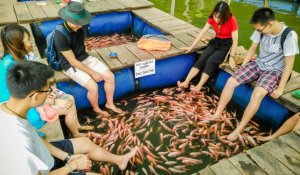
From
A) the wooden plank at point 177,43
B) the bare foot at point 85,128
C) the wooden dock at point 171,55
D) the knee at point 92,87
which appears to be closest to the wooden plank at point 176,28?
the wooden dock at point 171,55

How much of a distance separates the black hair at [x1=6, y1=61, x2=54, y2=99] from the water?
30.5 feet

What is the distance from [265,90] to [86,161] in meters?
2.98

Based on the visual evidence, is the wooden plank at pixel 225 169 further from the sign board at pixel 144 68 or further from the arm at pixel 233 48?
the sign board at pixel 144 68

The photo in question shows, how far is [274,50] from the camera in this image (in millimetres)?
3908

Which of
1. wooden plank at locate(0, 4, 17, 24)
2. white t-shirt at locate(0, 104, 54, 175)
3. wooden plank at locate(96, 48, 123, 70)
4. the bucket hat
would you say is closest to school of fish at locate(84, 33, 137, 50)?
wooden plank at locate(0, 4, 17, 24)

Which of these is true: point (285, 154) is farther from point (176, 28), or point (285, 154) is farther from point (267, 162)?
point (176, 28)

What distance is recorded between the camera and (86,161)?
2539mm

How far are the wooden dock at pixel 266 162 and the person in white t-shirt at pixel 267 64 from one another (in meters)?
1.05

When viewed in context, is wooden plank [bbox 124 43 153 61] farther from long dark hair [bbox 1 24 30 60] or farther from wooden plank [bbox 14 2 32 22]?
wooden plank [bbox 14 2 32 22]

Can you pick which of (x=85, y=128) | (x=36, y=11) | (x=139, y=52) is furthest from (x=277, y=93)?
(x=36, y=11)

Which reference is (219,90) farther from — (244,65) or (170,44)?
(170,44)

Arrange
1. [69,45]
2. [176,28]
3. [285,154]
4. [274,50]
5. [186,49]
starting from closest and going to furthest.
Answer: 1. [285,154]
2. [274,50]
3. [69,45]
4. [186,49]
5. [176,28]

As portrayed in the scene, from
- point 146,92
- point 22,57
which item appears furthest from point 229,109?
point 22,57

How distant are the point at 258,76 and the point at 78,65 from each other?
3182 mm
